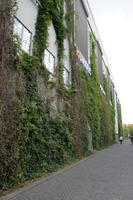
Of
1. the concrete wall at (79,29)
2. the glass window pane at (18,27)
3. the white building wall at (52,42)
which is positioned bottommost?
the glass window pane at (18,27)

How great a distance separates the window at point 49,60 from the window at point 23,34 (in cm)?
145

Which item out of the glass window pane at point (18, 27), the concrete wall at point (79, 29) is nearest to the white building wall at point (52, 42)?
the glass window pane at point (18, 27)

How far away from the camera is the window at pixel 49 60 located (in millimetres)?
10180

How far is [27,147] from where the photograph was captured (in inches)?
267

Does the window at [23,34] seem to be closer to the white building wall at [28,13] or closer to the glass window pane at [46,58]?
the white building wall at [28,13]

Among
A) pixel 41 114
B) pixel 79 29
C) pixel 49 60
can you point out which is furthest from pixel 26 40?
pixel 79 29

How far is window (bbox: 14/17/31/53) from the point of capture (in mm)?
7969

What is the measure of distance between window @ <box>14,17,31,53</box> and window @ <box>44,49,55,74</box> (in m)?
1.45

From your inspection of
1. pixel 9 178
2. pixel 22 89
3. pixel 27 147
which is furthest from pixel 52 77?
pixel 9 178

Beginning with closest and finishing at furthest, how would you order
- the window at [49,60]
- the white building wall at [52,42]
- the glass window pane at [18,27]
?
1. the glass window pane at [18,27]
2. the window at [49,60]
3. the white building wall at [52,42]

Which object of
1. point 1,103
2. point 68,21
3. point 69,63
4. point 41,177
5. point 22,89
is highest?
point 68,21

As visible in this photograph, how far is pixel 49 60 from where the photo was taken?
1060cm

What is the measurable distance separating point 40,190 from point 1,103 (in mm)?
2757

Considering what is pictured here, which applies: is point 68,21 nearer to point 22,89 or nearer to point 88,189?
point 22,89
